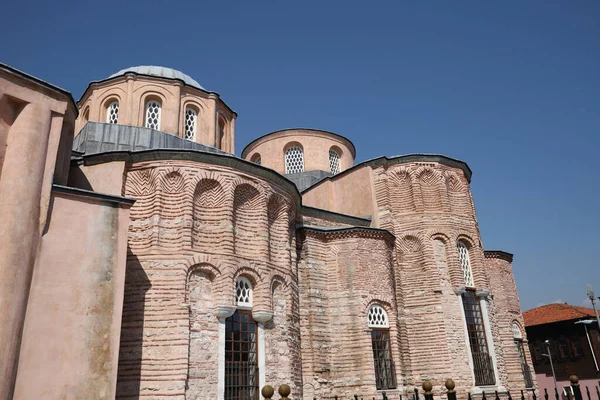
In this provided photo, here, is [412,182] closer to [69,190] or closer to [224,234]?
[224,234]

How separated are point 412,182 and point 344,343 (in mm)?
6292

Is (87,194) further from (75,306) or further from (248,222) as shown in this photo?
(248,222)

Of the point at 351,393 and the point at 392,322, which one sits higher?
the point at 392,322

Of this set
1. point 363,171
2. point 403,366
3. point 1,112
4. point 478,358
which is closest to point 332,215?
point 363,171

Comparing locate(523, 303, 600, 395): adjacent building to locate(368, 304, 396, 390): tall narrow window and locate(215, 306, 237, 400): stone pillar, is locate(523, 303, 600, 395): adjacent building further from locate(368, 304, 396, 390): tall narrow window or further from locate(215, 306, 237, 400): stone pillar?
locate(215, 306, 237, 400): stone pillar

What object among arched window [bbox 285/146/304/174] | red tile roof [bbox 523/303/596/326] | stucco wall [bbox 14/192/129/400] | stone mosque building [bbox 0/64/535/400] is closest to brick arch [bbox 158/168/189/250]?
stone mosque building [bbox 0/64/535/400]

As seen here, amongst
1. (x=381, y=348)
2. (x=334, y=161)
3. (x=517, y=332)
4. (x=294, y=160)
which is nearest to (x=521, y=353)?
(x=517, y=332)

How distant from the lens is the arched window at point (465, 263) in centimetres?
1666

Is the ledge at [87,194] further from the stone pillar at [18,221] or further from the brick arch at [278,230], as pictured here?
the brick arch at [278,230]

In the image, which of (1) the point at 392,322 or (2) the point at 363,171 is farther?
(2) the point at 363,171

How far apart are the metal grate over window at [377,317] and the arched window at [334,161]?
8597 mm

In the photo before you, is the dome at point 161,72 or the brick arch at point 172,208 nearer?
the brick arch at point 172,208

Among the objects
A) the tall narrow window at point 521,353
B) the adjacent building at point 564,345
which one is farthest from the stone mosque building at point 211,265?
the adjacent building at point 564,345

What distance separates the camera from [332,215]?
1691 cm
